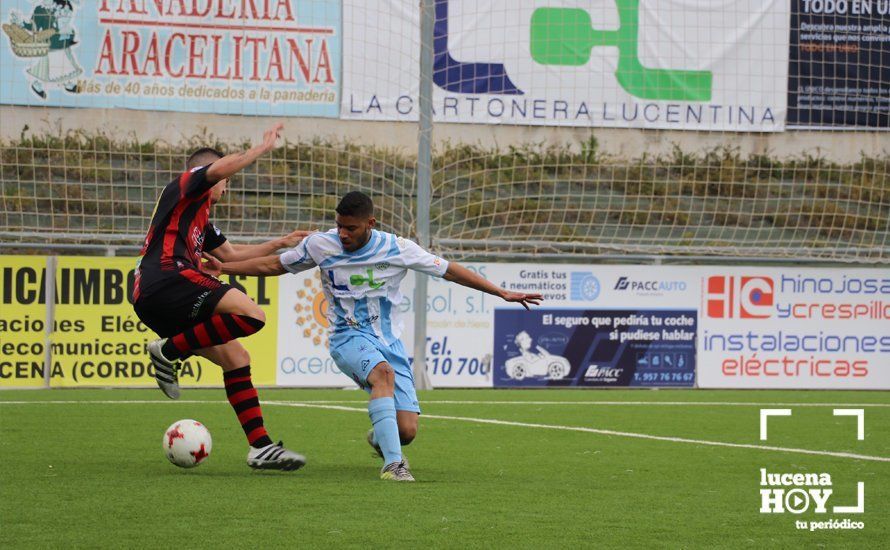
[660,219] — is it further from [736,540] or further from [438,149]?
[736,540]

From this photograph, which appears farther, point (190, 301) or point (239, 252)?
point (239, 252)

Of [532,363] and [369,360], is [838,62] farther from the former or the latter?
[369,360]

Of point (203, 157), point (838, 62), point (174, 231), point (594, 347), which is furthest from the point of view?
point (838, 62)

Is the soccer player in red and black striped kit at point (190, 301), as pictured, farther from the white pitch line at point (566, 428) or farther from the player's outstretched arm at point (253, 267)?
the white pitch line at point (566, 428)

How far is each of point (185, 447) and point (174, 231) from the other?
3.98 feet

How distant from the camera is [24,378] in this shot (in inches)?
545

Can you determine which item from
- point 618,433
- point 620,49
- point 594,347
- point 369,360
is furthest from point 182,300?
point 620,49

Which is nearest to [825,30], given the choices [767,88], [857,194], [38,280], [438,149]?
[767,88]

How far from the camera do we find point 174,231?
7.26 meters

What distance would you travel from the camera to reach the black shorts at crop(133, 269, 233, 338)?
7160 mm

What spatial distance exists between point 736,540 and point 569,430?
4854 mm

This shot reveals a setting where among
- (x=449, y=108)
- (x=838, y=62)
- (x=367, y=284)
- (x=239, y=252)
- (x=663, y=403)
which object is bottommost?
(x=663, y=403)

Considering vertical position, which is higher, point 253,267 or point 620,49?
point 620,49

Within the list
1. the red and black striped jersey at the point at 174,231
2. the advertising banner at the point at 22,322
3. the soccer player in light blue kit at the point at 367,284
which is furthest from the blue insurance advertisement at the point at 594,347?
the red and black striped jersey at the point at 174,231
